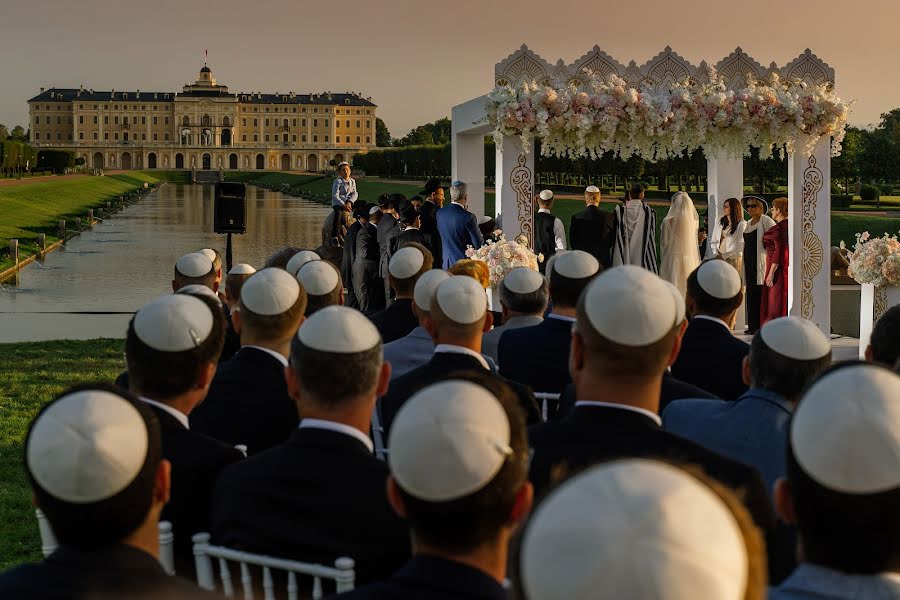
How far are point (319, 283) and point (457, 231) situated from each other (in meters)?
5.77

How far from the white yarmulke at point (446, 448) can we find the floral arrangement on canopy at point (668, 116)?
29.7ft

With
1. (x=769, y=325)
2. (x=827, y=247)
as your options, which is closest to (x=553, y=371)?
(x=769, y=325)

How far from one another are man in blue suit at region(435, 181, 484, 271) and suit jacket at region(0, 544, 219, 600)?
952cm

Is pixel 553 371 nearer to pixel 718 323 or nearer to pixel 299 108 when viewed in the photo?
pixel 718 323

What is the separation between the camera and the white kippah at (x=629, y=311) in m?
2.82

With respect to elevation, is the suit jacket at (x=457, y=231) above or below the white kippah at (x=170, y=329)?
above

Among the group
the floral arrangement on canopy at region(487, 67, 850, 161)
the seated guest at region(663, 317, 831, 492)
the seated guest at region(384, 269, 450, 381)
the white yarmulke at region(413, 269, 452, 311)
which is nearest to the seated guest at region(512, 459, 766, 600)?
the seated guest at region(663, 317, 831, 492)

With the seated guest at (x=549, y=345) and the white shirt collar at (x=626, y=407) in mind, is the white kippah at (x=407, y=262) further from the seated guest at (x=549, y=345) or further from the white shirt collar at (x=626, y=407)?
the white shirt collar at (x=626, y=407)

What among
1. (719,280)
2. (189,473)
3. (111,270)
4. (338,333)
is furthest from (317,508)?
(111,270)

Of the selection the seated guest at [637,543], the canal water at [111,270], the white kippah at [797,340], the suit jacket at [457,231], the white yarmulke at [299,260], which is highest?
the suit jacket at [457,231]

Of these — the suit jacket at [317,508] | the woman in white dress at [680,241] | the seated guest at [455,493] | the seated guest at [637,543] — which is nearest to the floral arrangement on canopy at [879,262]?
the woman in white dress at [680,241]

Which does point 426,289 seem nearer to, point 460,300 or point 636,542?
point 460,300

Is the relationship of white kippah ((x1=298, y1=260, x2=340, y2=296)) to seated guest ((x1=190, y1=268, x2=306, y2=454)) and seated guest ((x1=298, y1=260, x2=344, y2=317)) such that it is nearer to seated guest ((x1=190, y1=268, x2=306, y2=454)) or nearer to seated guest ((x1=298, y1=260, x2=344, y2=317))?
seated guest ((x1=298, y1=260, x2=344, y2=317))

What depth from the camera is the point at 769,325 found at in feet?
11.7
